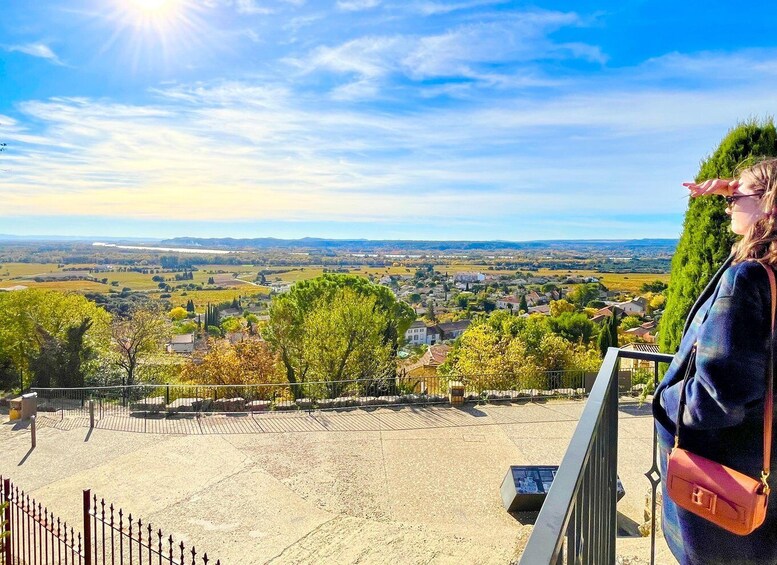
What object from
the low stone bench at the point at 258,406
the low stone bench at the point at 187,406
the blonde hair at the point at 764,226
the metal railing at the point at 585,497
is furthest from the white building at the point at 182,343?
the blonde hair at the point at 764,226

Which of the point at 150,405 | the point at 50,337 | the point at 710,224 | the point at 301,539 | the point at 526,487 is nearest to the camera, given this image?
the point at 301,539

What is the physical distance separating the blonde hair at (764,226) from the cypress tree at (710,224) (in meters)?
8.32

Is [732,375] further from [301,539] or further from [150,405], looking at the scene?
[150,405]

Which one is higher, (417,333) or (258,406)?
(258,406)

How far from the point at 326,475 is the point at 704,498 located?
7397 millimetres

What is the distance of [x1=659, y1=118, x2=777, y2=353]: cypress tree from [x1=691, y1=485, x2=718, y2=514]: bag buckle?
28.2 feet

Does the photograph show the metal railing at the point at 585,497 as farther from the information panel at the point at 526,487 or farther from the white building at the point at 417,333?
the white building at the point at 417,333

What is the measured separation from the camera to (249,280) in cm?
12131

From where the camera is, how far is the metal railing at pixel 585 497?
1.01 m

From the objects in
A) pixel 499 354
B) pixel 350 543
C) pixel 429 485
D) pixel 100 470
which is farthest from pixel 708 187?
pixel 499 354

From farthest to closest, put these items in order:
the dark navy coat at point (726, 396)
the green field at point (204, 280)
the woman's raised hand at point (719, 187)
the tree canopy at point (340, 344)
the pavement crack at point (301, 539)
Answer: the green field at point (204, 280), the tree canopy at point (340, 344), the pavement crack at point (301, 539), the woman's raised hand at point (719, 187), the dark navy coat at point (726, 396)

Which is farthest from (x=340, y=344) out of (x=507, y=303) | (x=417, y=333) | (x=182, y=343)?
(x=507, y=303)

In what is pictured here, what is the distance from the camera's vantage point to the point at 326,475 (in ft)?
27.2

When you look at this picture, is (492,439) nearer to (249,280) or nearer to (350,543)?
(350,543)
